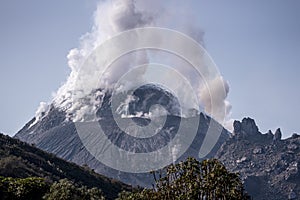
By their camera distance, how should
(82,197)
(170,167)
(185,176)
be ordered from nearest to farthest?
(185,176) < (170,167) < (82,197)

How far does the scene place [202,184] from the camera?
124000 mm

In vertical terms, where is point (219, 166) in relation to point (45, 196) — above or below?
above

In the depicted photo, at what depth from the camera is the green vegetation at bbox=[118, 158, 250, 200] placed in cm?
12000

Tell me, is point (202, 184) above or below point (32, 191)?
above

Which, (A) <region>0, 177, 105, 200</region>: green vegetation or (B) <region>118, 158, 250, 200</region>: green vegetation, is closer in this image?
(B) <region>118, 158, 250, 200</region>: green vegetation

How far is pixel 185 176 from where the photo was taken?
12762 cm

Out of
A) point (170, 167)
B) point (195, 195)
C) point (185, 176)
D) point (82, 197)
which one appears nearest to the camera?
point (195, 195)

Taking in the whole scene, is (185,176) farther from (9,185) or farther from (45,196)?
(9,185)

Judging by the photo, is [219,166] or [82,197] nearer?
[219,166]

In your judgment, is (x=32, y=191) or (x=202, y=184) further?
(x=32, y=191)

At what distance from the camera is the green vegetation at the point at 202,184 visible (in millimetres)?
120000

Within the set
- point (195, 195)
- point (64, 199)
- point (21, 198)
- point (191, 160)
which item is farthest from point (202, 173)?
point (21, 198)

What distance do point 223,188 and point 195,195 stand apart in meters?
8.98

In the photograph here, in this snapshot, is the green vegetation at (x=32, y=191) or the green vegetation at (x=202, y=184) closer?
the green vegetation at (x=202, y=184)
